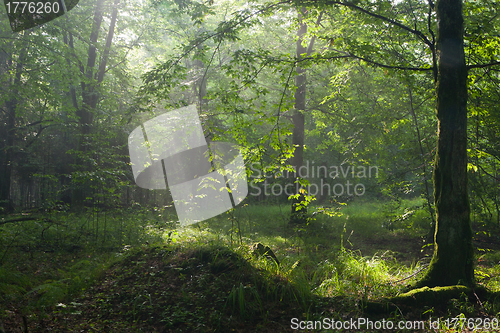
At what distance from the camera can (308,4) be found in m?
5.26

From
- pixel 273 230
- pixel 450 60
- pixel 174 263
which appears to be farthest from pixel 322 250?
pixel 450 60

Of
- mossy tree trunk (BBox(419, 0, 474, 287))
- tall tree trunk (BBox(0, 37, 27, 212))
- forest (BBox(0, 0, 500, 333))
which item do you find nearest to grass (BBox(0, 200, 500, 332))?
forest (BBox(0, 0, 500, 333))

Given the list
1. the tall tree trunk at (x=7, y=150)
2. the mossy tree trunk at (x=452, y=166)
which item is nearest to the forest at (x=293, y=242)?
the mossy tree trunk at (x=452, y=166)

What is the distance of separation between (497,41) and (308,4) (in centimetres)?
305

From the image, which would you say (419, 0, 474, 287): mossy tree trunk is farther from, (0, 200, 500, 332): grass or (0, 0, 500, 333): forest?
(0, 200, 500, 332): grass

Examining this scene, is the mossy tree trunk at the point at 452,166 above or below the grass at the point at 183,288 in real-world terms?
above

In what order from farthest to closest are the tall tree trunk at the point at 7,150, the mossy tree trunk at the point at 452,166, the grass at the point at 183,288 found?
the tall tree trunk at the point at 7,150, the mossy tree trunk at the point at 452,166, the grass at the point at 183,288

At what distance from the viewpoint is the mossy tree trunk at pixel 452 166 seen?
13.4 feet

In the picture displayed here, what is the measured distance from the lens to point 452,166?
414 cm

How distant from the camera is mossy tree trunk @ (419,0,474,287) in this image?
13.4ft

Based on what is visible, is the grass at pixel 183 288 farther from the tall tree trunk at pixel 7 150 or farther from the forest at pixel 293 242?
the tall tree trunk at pixel 7 150

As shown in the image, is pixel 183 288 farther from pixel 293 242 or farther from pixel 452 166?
pixel 293 242

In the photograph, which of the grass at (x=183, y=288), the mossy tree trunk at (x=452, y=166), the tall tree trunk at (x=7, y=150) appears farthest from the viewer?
the tall tree trunk at (x=7, y=150)

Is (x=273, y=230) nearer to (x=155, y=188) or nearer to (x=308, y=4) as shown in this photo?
(x=308, y=4)
